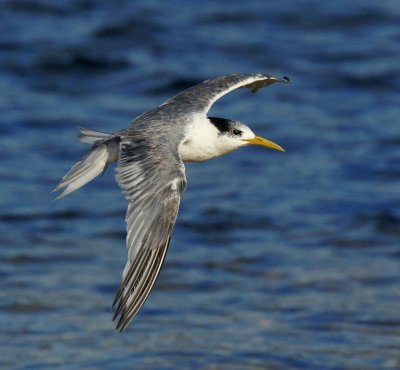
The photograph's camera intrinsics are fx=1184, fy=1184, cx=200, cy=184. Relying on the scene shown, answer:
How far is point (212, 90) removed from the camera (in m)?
8.02

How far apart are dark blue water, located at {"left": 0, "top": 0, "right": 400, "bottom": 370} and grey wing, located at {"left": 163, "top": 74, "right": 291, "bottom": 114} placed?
189cm

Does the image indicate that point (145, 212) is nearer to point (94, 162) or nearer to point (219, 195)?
point (94, 162)

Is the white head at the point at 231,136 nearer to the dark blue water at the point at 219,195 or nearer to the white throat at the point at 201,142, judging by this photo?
the white throat at the point at 201,142

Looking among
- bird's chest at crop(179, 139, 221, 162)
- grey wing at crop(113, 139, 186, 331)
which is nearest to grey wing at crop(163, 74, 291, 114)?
bird's chest at crop(179, 139, 221, 162)

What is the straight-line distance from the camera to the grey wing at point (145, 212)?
573 cm

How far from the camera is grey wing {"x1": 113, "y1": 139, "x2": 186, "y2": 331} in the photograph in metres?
Answer: 5.73

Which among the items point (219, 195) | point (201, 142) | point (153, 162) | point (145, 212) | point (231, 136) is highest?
point (153, 162)

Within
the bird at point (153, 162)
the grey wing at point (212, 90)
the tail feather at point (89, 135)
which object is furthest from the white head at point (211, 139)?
the tail feather at point (89, 135)

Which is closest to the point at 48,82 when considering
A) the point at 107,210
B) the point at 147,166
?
the point at 107,210

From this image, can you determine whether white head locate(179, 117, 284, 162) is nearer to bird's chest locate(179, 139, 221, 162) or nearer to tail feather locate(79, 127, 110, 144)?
bird's chest locate(179, 139, 221, 162)

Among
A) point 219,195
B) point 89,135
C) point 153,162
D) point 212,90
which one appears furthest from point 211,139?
point 219,195

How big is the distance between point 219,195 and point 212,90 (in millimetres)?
3840

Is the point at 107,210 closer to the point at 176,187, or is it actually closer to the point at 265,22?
the point at 176,187

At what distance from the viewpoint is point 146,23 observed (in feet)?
54.5
